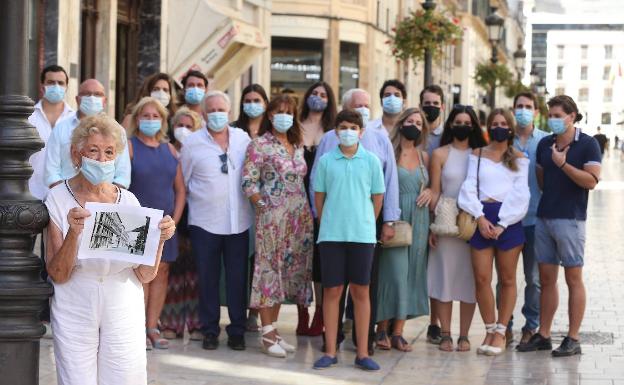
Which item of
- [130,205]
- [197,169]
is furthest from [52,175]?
[130,205]

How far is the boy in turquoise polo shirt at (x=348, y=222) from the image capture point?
32.2 feet

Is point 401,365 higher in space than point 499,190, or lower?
lower

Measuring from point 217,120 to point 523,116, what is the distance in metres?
2.56

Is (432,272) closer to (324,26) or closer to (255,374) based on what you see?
(255,374)

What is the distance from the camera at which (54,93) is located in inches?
412

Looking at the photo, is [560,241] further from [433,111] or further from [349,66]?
[349,66]

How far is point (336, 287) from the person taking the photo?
9.94 m

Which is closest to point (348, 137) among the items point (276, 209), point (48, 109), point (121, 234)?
point (276, 209)

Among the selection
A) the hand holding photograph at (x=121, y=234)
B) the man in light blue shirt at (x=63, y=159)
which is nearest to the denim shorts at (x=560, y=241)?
the man in light blue shirt at (x=63, y=159)

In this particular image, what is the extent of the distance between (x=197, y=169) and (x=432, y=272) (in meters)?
2.09

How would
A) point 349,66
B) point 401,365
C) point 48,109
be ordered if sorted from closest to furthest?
point 401,365 < point 48,109 < point 349,66

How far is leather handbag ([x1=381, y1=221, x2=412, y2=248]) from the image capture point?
10.5 m

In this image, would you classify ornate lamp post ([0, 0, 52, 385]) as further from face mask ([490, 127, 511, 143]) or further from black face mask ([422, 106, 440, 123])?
black face mask ([422, 106, 440, 123])

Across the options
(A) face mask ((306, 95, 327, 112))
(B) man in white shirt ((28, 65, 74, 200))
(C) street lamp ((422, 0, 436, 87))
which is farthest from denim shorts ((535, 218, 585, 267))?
(C) street lamp ((422, 0, 436, 87))
